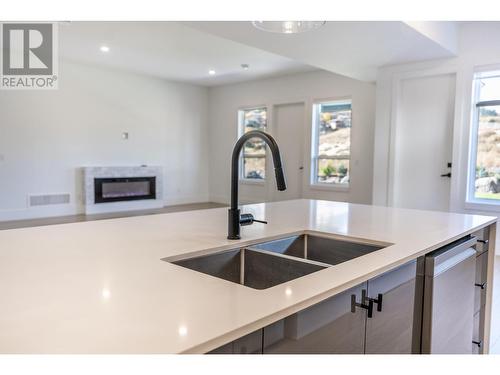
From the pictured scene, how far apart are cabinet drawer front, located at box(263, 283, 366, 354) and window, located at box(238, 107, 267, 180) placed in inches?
293

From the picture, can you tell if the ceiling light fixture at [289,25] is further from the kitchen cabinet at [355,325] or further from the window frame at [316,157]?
the window frame at [316,157]

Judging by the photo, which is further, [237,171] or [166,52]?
[166,52]

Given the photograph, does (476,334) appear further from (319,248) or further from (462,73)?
(462,73)

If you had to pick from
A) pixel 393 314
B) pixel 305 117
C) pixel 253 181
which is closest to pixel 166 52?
pixel 305 117

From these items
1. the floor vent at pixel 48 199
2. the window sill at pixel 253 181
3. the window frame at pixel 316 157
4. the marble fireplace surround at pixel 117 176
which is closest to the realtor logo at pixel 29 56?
the marble fireplace surround at pixel 117 176

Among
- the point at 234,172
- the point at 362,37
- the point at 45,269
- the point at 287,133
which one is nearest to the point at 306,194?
the point at 287,133

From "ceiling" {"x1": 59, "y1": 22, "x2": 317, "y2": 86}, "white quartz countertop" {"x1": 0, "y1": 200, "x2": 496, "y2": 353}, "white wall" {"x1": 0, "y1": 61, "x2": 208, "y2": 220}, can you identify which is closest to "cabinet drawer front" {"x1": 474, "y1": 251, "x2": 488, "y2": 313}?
"white quartz countertop" {"x1": 0, "y1": 200, "x2": 496, "y2": 353}

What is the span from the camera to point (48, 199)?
6758 millimetres

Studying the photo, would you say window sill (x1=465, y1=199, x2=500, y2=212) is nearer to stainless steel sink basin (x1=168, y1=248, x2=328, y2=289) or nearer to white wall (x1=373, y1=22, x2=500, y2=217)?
white wall (x1=373, y1=22, x2=500, y2=217)

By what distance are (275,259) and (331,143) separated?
6283mm

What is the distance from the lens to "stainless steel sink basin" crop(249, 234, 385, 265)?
1575 millimetres

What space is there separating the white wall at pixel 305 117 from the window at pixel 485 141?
80.4 inches

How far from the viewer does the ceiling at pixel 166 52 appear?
4.98m
